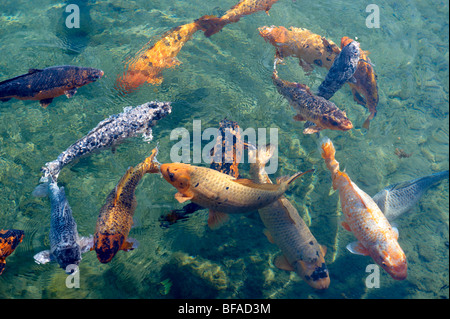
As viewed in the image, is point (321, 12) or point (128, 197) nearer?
point (128, 197)

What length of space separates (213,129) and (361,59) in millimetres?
3690

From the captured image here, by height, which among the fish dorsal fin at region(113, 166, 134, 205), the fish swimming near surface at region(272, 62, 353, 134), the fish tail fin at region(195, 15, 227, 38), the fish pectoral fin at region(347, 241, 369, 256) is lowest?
the fish pectoral fin at region(347, 241, 369, 256)

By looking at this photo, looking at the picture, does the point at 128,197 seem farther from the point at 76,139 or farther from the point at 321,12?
the point at 321,12

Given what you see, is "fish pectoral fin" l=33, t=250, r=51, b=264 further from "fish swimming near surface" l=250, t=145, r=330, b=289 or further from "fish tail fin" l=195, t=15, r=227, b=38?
"fish tail fin" l=195, t=15, r=227, b=38

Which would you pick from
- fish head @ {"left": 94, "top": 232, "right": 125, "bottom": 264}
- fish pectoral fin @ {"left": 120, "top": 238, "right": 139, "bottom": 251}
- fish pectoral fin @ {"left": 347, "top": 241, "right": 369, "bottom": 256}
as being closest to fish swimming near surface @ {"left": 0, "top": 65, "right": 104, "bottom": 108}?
fish head @ {"left": 94, "top": 232, "right": 125, "bottom": 264}

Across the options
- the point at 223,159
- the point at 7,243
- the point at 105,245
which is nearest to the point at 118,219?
the point at 105,245

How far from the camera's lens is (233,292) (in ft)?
16.4

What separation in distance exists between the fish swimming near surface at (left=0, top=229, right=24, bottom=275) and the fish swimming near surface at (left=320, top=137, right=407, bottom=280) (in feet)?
18.6

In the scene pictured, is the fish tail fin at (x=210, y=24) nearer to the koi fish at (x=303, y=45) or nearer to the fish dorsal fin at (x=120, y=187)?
the koi fish at (x=303, y=45)

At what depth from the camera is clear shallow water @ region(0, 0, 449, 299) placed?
16.6 feet

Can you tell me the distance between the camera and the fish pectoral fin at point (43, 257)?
4.45 m

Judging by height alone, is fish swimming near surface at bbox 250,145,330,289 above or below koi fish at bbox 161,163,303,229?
below

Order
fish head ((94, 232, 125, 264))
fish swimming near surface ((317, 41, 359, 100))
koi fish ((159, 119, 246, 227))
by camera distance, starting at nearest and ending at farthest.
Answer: fish head ((94, 232, 125, 264)), koi fish ((159, 119, 246, 227)), fish swimming near surface ((317, 41, 359, 100))

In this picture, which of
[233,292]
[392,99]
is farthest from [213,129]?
[392,99]
